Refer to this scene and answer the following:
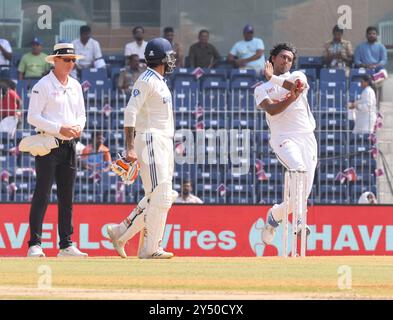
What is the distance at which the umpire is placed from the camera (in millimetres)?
14211

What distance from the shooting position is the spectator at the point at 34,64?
76.7ft

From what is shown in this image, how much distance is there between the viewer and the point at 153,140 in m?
13.0

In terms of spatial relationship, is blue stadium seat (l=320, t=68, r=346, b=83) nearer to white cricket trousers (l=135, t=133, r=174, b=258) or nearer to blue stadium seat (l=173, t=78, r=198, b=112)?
blue stadium seat (l=173, t=78, r=198, b=112)

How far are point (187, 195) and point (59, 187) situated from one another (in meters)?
5.82

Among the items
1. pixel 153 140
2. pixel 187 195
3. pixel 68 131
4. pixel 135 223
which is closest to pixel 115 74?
pixel 187 195

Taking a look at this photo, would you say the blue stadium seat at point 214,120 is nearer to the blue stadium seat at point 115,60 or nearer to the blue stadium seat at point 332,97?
the blue stadium seat at point 332,97

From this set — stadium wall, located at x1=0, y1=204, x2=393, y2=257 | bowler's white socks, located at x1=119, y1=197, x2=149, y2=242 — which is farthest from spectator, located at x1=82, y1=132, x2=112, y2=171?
bowler's white socks, located at x1=119, y1=197, x2=149, y2=242

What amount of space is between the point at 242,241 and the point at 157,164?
6.65 meters

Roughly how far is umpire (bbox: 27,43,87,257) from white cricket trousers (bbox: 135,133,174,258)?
136 cm

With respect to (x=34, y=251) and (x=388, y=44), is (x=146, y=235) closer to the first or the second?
(x=34, y=251)

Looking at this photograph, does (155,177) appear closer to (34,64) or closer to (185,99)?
(185,99)

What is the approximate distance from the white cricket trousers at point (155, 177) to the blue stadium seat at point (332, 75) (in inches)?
383

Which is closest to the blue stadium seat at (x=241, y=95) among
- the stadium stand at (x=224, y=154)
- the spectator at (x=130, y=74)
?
the stadium stand at (x=224, y=154)
